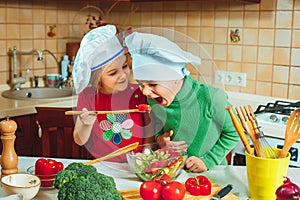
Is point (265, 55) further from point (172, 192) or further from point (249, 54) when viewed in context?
point (172, 192)

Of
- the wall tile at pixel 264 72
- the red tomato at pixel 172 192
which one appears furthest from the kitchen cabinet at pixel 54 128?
the wall tile at pixel 264 72

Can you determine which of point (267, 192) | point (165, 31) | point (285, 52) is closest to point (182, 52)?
point (165, 31)

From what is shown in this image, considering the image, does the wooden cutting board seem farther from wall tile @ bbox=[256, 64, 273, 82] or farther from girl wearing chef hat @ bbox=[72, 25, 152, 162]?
wall tile @ bbox=[256, 64, 273, 82]

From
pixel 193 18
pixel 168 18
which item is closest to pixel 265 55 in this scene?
pixel 193 18

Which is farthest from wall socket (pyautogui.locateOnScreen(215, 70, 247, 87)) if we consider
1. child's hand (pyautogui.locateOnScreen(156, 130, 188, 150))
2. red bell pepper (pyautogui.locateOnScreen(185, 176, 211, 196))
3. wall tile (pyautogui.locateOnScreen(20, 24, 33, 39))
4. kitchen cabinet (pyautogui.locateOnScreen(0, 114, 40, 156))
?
red bell pepper (pyautogui.locateOnScreen(185, 176, 211, 196))

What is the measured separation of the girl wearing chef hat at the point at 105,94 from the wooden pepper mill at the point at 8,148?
0.20 m

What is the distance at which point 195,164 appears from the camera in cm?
154

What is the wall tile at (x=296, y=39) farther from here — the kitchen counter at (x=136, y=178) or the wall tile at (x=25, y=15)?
the wall tile at (x=25, y=15)

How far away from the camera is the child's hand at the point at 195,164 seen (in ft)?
5.05

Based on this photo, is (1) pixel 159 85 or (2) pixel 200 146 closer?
(1) pixel 159 85

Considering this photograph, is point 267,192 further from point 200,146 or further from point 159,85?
point 159,85

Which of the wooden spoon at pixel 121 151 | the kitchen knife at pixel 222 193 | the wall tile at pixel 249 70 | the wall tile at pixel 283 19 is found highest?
the wall tile at pixel 283 19

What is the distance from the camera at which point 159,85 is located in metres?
1.44

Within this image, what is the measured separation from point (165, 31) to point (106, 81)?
245mm
